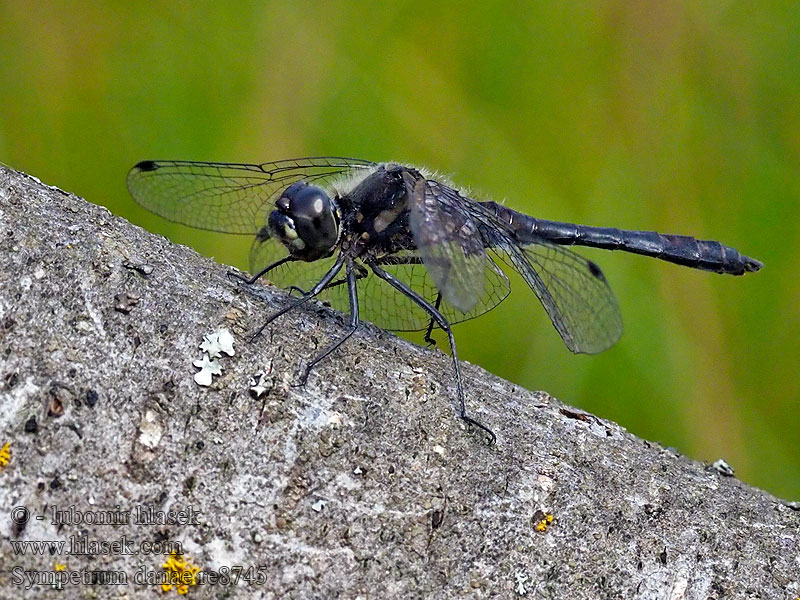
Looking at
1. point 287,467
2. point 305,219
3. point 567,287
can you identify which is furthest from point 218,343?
point 567,287

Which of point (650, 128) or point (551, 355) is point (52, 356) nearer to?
point (551, 355)

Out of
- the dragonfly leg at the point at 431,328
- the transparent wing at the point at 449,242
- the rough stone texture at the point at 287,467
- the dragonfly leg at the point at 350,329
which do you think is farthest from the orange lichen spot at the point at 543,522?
the dragonfly leg at the point at 431,328

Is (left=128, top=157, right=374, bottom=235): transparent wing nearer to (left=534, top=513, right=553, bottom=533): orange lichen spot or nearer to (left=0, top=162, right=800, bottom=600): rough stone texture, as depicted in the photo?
(left=0, top=162, right=800, bottom=600): rough stone texture

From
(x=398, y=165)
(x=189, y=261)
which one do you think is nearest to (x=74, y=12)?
(x=398, y=165)

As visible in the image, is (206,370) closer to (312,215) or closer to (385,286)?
(312,215)

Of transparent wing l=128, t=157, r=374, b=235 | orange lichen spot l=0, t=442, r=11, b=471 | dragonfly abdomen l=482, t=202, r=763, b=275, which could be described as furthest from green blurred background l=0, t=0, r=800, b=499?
orange lichen spot l=0, t=442, r=11, b=471

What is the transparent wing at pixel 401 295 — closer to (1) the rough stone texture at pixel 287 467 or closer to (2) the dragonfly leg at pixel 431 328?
(2) the dragonfly leg at pixel 431 328
